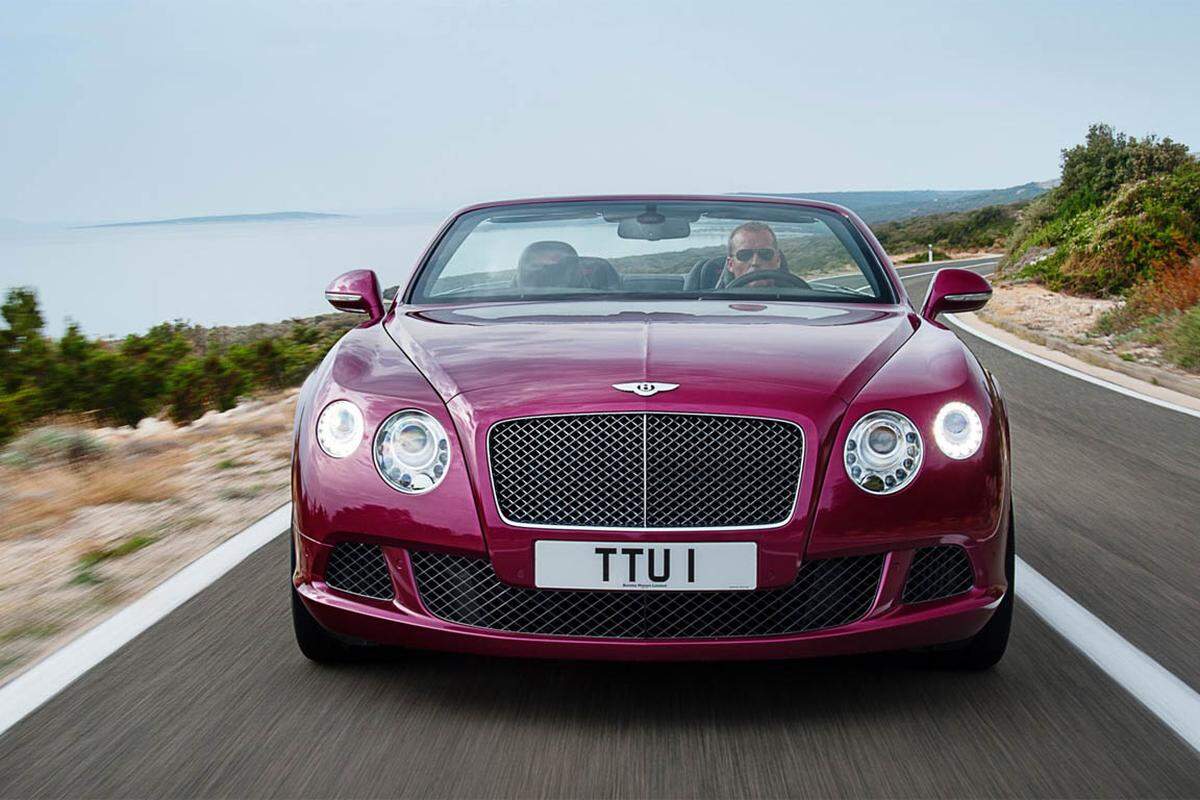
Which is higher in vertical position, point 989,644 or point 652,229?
point 652,229

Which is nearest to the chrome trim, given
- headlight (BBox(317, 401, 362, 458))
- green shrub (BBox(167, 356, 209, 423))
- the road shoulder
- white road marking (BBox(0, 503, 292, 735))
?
white road marking (BBox(0, 503, 292, 735))

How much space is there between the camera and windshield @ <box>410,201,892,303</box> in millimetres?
5105

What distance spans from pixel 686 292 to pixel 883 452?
1684 millimetres

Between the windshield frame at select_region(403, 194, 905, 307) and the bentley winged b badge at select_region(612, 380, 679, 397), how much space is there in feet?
4.67

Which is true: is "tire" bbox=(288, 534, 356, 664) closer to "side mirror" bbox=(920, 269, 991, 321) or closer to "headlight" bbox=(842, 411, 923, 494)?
"headlight" bbox=(842, 411, 923, 494)

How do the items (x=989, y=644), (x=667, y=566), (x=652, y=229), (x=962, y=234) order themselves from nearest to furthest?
(x=667, y=566)
(x=989, y=644)
(x=652, y=229)
(x=962, y=234)

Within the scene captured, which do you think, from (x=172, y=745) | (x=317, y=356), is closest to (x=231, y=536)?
(x=172, y=745)

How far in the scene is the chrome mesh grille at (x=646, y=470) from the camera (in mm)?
3359

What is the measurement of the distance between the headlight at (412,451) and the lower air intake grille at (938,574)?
3.97ft

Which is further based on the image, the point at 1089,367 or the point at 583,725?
the point at 1089,367

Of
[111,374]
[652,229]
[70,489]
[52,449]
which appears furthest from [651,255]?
[111,374]

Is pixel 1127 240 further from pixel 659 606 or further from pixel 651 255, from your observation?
pixel 659 606

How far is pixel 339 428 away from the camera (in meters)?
3.61

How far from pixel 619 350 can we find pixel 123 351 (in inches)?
455
